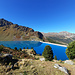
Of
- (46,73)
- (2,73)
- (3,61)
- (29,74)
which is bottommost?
(46,73)

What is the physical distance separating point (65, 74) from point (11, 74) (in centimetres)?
612

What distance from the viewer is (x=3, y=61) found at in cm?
604

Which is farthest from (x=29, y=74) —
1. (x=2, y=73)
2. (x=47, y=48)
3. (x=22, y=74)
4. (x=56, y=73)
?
(x=47, y=48)

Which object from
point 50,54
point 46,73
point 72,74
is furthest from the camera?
point 50,54

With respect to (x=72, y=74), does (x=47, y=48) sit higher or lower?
higher

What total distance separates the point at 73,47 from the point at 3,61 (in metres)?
18.4

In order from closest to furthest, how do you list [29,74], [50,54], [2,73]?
[2,73], [29,74], [50,54]

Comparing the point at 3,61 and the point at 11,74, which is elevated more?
the point at 3,61

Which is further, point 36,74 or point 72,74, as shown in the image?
point 72,74

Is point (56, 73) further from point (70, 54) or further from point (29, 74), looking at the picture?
point (70, 54)

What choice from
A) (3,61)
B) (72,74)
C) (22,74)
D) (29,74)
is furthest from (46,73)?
(3,61)

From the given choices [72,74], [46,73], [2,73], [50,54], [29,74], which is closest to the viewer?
[2,73]

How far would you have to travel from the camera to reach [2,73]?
4473 millimetres

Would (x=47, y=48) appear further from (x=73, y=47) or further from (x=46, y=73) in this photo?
(x=46, y=73)
